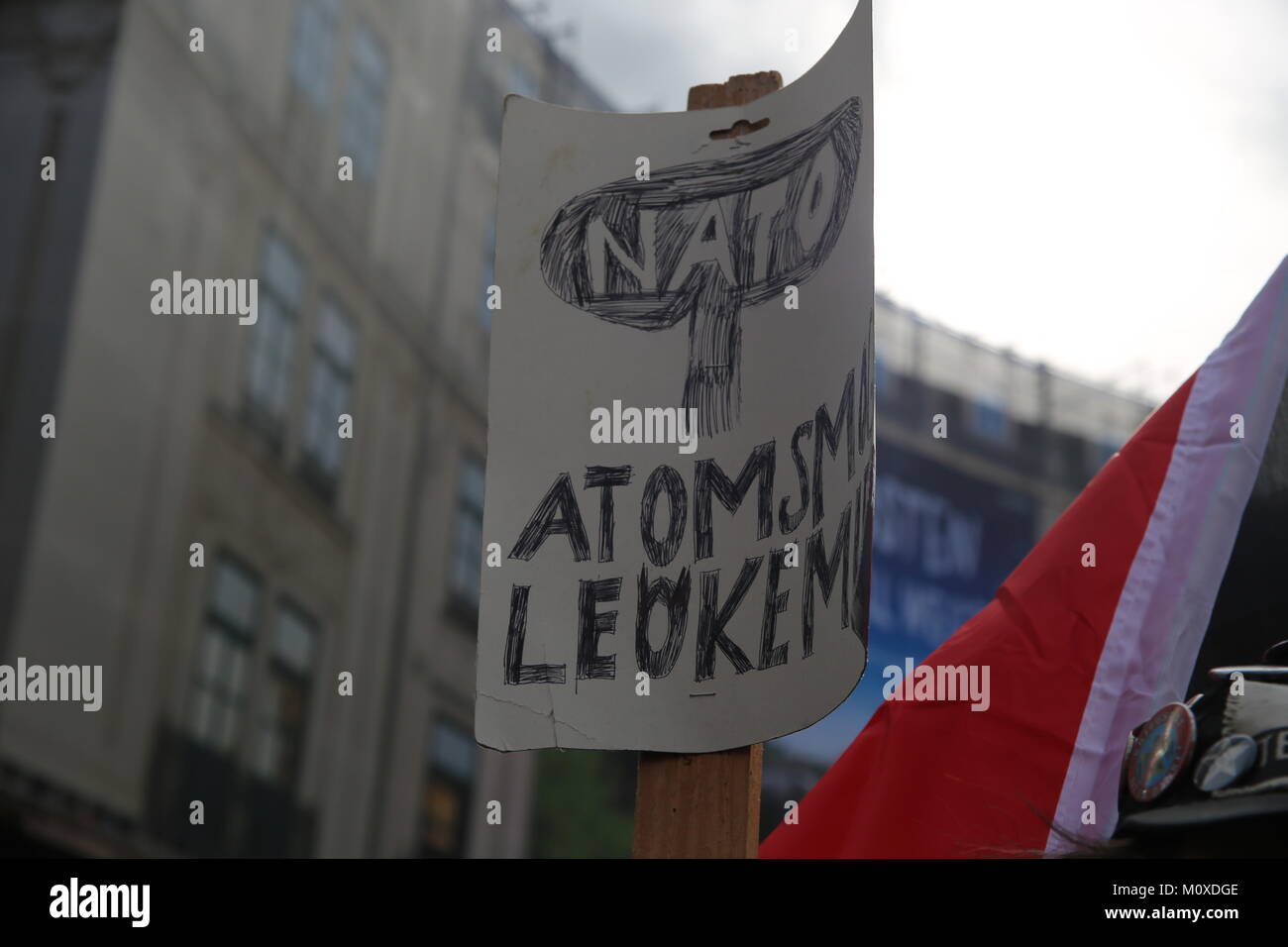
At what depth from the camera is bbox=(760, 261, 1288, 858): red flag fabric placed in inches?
133

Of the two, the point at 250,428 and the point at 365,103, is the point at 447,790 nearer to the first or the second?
the point at 250,428

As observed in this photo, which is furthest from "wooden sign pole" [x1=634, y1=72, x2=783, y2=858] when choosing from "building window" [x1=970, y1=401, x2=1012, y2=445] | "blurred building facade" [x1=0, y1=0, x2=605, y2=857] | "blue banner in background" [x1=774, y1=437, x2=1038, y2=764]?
"building window" [x1=970, y1=401, x2=1012, y2=445]

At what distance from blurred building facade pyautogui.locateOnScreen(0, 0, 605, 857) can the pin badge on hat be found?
9.91 meters

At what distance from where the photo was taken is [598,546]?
2.64 meters

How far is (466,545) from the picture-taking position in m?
17.7

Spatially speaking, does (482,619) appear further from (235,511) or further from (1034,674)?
(235,511)

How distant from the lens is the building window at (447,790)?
16.5 meters

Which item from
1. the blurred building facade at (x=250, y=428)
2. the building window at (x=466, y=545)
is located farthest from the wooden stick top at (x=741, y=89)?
the building window at (x=466, y=545)

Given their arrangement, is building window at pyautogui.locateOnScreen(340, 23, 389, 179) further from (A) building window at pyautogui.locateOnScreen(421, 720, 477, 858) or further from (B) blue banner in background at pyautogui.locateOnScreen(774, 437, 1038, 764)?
(B) blue banner in background at pyautogui.locateOnScreen(774, 437, 1038, 764)

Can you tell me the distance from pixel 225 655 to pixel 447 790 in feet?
12.9

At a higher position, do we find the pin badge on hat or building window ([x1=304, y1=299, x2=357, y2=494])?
building window ([x1=304, y1=299, x2=357, y2=494])

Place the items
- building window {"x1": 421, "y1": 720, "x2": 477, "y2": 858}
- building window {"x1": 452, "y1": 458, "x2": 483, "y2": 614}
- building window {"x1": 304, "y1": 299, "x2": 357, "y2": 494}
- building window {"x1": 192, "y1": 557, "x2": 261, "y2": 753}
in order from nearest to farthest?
building window {"x1": 192, "y1": 557, "x2": 261, "y2": 753}
building window {"x1": 304, "y1": 299, "x2": 357, "y2": 494}
building window {"x1": 421, "y1": 720, "x2": 477, "y2": 858}
building window {"x1": 452, "y1": 458, "x2": 483, "y2": 614}

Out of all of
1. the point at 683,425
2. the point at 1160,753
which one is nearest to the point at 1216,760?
the point at 1160,753
